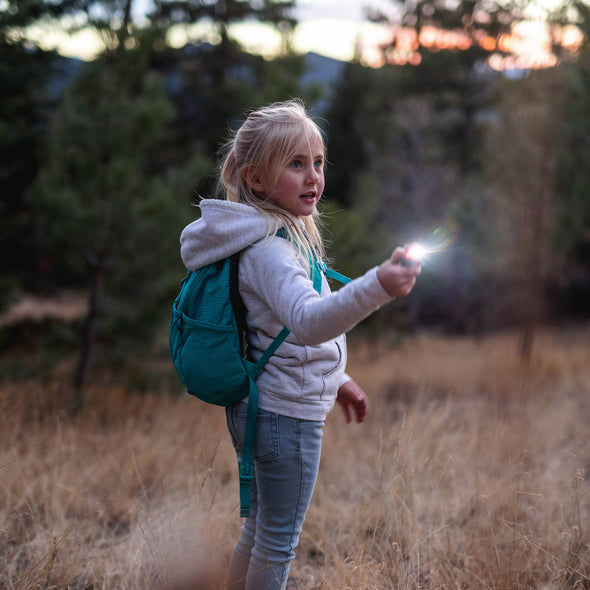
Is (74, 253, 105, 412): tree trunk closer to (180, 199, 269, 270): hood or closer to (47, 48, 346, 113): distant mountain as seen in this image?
(47, 48, 346, 113): distant mountain

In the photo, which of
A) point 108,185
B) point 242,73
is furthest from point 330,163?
point 242,73

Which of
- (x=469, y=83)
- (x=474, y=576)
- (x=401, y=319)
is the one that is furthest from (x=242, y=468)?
(x=469, y=83)

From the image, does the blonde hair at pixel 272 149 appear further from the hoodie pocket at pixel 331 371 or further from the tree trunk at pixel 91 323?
the tree trunk at pixel 91 323

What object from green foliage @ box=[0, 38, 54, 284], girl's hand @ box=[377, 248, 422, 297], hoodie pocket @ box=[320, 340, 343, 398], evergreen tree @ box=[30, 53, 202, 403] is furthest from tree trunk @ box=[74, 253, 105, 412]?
girl's hand @ box=[377, 248, 422, 297]

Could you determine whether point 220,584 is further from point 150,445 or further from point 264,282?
point 150,445

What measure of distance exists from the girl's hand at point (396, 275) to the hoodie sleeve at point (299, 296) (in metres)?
0.02

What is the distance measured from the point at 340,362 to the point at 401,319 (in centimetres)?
1111

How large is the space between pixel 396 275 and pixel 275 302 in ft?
0.97

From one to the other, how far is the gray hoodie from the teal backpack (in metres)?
0.03

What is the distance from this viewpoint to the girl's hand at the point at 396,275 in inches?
47.4

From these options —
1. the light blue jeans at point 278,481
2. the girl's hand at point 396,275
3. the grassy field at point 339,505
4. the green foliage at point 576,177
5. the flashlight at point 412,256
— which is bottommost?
the grassy field at point 339,505

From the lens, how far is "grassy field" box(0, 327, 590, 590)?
6.63 feet

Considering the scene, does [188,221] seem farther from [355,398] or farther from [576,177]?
[576,177]

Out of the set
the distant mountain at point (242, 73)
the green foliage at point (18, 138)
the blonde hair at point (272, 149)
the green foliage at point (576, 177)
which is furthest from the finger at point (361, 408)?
the green foliage at point (576, 177)
